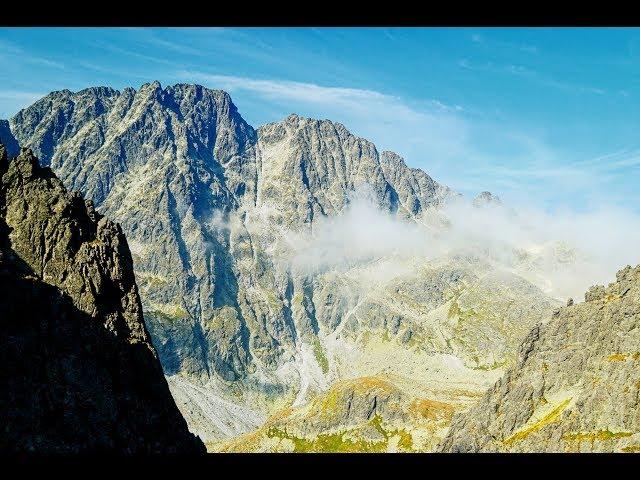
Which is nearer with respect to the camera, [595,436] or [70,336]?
[70,336]

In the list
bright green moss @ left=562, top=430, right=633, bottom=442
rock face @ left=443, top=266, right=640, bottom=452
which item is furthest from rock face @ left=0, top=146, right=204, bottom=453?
bright green moss @ left=562, top=430, right=633, bottom=442

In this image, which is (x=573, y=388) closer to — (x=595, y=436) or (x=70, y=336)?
(x=595, y=436)

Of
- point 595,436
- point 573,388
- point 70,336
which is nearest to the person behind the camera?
point 70,336

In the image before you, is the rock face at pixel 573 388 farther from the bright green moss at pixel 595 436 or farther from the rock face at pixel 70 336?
the rock face at pixel 70 336

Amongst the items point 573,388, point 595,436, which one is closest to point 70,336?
point 595,436

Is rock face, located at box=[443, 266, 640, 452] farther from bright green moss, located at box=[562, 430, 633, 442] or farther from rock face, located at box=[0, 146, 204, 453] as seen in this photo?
rock face, located at box=[0, 146, 204, 453]

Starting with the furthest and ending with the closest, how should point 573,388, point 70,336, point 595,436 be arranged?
point 573,388 < point 595,436 < point 70,336
